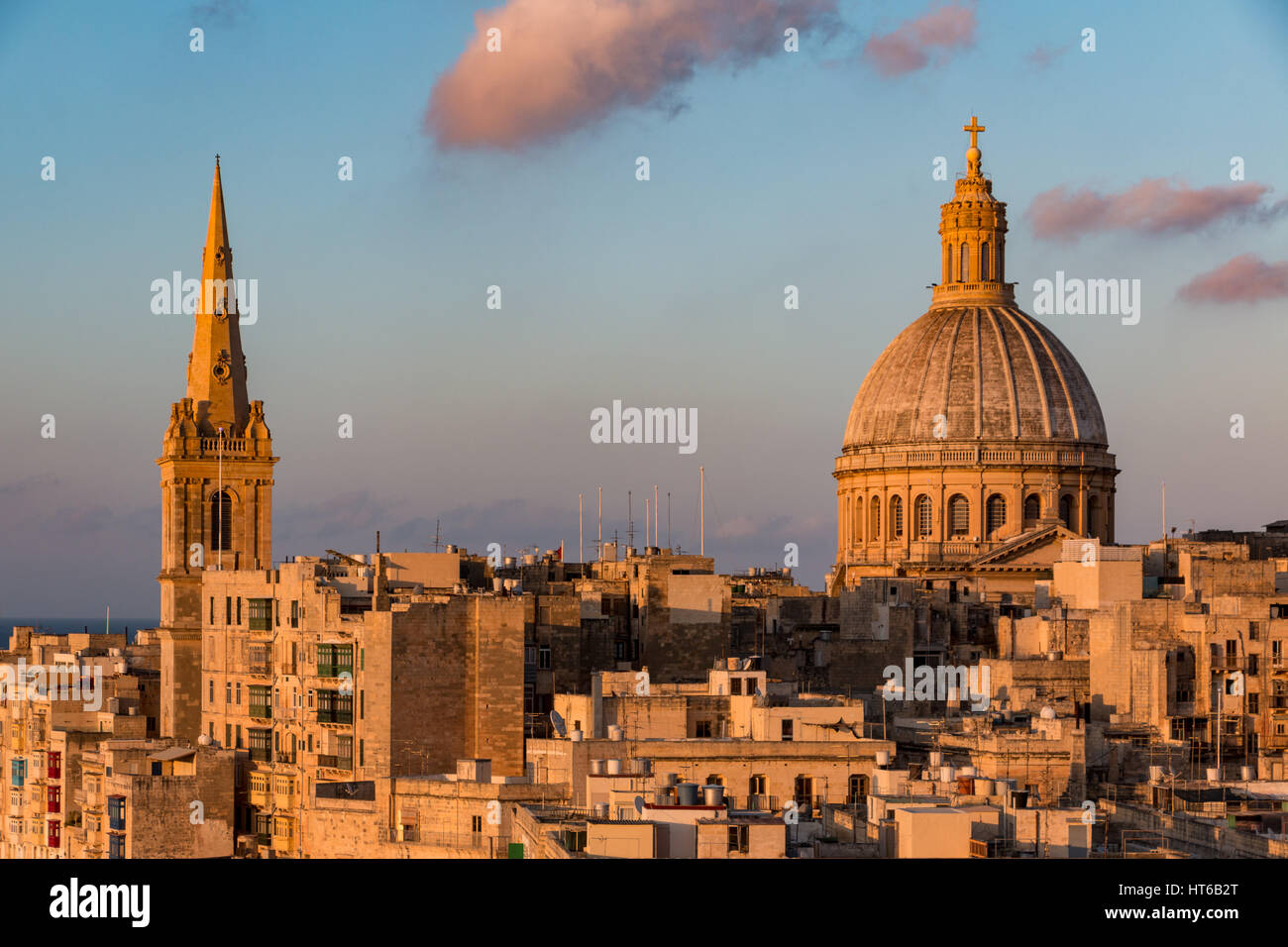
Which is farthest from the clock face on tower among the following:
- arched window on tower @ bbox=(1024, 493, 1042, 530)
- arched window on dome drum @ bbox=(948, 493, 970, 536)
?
arched window on tower @ bbox=(1024, 493, 1042, 530)

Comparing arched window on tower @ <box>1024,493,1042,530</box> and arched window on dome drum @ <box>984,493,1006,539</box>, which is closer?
arched window on tower @ <box>1024,493,1042,530</box>

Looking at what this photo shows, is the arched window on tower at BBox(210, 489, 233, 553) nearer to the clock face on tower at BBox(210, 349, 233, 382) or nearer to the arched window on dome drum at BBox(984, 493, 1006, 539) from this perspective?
the clock face on tower at BBox(210, 349, 233, 382)

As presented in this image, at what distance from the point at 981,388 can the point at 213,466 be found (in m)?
33.3

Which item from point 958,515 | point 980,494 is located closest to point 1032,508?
point 980,494

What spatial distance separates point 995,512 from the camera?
313 ft

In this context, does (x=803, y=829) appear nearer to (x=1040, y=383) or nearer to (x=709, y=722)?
(x=709, y=722)

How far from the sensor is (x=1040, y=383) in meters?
95.4

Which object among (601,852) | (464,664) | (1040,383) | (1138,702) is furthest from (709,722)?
(1040,383)

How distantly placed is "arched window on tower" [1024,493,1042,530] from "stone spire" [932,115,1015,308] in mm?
8244

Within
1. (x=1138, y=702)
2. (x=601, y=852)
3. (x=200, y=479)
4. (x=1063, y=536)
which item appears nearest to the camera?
(x=601, y=852)

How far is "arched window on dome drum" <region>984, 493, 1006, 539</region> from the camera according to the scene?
3750 inches

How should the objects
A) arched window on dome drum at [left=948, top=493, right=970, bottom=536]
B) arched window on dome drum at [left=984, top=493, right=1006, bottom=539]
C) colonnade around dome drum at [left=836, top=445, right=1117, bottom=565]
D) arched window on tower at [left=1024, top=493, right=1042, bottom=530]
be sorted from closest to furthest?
colonnade around dome drum at [left=836, top=445, right=1117, bottom=565] < arched window on tower at [left=1024, top=493, right=1042, bottom=530] < arched window on dome drum at [left=984, top=493, right=1006, bottom=539] < arched window on dome drum at [left=948, top=493, right=970, bottom=536]

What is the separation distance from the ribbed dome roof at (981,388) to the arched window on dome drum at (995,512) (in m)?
2.28
